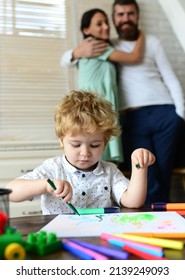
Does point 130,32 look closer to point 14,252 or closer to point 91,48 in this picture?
point 91,48

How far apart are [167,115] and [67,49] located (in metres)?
0.73

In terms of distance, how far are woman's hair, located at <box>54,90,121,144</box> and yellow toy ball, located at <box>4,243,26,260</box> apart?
496mm

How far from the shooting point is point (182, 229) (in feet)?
1.98

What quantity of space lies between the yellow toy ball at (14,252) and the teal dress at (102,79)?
4.61ft

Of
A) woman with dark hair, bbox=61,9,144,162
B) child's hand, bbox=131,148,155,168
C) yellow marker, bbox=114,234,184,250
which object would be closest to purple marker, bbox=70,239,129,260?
yellow marker, bbox=114,234,184,250

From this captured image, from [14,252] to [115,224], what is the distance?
235 millimetres

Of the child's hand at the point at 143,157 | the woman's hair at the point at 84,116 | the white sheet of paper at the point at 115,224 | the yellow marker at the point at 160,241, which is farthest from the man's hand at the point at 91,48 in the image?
the yellow marker at the point at 160,241

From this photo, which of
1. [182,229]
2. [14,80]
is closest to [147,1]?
[14,80]

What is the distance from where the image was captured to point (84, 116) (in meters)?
0.95

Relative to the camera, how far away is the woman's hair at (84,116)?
928 millimetres

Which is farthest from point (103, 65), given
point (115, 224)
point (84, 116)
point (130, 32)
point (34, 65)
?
point (115, 224)

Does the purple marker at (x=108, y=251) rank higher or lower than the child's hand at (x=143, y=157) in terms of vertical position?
lower

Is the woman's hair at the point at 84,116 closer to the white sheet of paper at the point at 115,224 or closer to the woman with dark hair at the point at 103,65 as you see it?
the white sheet of paper at the point at 115,224

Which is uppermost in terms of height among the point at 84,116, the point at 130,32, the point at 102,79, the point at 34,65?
the point at 130,32
